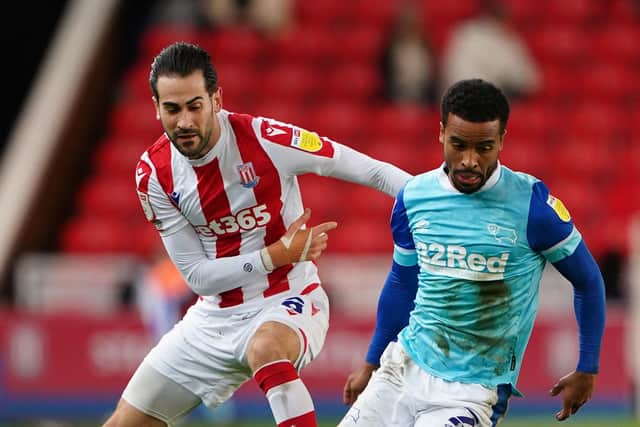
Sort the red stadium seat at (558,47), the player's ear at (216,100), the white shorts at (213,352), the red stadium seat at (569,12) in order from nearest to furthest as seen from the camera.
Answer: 1. the player's ear at (216,100)
2. the white shorts at (213,352)
3. the red stadium seat at (558,47)
4. the red stadium seat at (569,12)

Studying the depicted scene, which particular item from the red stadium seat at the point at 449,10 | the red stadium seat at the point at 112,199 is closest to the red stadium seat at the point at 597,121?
the red stadium seat at the point at 449,10

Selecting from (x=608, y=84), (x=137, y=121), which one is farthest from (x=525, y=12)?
(x=137, y=121)

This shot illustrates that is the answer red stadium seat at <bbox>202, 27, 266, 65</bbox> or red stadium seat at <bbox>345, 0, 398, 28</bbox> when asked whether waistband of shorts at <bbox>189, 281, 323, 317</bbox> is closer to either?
red stadium seat at <bbox>202, 27, 266, 65</bbox>

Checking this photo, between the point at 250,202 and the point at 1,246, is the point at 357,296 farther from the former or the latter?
the point at 250,202

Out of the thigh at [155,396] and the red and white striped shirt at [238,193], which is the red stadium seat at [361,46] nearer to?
the red and white striped shirt at [238,193]

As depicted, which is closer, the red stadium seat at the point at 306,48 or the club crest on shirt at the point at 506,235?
the club crest on shirt at the point at 506,235

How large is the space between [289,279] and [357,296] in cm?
553

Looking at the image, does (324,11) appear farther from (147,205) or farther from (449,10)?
(147,205)

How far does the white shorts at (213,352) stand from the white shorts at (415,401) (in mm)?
573

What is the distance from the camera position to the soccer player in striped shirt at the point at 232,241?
534cm

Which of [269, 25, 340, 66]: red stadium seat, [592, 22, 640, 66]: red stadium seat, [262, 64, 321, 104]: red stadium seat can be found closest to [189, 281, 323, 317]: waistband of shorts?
[262, 64, 321, 104]: red stadium seat

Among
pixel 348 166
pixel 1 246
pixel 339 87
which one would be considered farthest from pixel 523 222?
pixel 339 87

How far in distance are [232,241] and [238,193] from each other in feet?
0.71

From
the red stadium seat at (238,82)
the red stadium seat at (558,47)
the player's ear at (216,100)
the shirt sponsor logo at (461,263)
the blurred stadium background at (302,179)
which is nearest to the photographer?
the shirt sponsor logo at (461,263)
